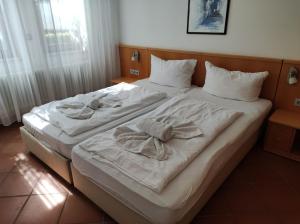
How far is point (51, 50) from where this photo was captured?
3.08m

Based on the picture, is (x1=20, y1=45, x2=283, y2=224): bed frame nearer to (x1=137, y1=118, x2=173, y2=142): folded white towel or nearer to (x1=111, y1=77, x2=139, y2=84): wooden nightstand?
(x1=111, y1=77, x2=139, y2=84): wooden nightstand

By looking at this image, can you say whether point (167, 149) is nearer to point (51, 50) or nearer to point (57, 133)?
point (57, 133)

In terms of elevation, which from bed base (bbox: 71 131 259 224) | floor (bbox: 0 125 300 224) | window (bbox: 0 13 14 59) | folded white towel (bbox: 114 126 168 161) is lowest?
floor (bbox: 0 125 300 224)

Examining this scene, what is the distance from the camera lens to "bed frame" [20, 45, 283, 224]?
1.45 m

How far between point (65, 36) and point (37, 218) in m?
2.48

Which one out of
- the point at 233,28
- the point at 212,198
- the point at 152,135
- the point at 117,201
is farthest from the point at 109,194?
the point at 233,28

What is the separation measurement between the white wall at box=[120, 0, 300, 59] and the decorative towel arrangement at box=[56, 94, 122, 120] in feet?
4.56

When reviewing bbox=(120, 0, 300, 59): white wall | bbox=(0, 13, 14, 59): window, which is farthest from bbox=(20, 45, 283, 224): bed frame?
bbox=(0, 13, 14, 59): window

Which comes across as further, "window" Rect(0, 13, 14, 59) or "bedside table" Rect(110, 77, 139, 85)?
"bedside table" Rect(110, 77, 139, 85)

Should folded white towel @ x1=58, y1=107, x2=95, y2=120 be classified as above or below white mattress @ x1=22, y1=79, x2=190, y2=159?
above

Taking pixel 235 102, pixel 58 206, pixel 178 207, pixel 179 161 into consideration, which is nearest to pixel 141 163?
pixel 179 161

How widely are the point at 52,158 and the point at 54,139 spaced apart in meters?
0.21

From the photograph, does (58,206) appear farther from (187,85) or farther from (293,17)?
(293,17)

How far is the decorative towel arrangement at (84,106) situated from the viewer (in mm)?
2033
